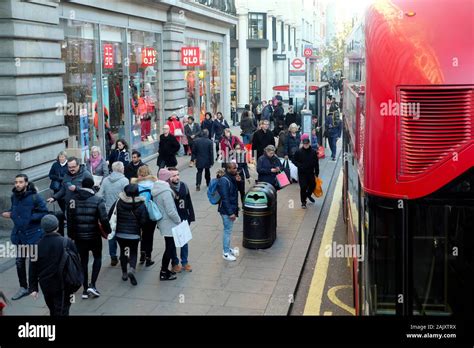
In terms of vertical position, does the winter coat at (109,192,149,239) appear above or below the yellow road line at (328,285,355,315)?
above

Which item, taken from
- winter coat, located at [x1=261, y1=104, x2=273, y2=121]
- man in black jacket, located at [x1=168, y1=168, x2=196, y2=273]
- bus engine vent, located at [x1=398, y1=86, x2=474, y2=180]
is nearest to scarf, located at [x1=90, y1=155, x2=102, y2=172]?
man in black jacket, located at [x1=168, y1=168, x2=196, y2=273]

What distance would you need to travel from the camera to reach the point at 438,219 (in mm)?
4723

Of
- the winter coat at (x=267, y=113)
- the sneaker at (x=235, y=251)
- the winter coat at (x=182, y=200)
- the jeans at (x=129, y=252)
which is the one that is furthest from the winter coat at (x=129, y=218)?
the winter coat at (x=267, y=113)

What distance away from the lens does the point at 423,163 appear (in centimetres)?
468

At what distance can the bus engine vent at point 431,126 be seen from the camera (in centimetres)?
460

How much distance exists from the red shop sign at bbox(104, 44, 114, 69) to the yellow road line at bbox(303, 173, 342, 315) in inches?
314

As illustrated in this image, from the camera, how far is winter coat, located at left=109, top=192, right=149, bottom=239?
920 cm

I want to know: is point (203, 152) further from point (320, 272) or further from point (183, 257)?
point (320, 272)

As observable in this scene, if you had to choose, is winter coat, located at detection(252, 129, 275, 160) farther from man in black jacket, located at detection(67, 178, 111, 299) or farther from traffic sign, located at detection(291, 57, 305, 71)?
man in black jacket, located at detection(67, 178, 111, 299)

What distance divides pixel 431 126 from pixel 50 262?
14.7 feet

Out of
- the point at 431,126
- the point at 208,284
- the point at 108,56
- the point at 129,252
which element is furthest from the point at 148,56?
the point at 431,126

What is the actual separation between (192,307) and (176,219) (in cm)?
154

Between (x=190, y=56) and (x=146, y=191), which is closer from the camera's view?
(x=146, y=191)

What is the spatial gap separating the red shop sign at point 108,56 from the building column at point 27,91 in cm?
429
